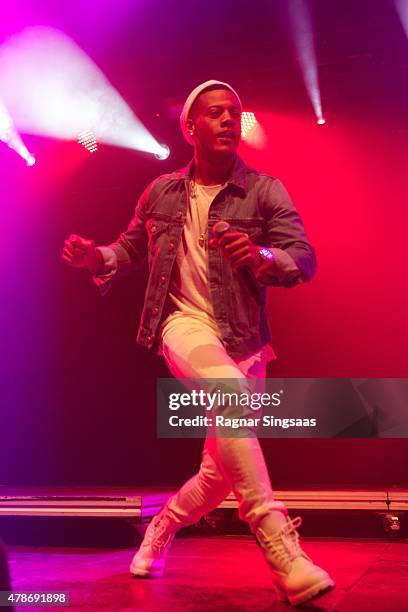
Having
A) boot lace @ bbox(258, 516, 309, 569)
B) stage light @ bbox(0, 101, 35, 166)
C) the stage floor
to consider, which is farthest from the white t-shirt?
stage light @ bbox(0, 101, 35, 166)

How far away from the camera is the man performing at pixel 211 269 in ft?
8.25

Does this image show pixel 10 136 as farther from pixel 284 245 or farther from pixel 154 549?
pixel 154 549

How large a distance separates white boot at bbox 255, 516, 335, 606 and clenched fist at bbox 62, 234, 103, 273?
4.35 feet

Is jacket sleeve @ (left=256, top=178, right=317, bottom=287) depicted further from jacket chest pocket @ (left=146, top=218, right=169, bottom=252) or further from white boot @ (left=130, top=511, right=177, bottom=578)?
white boot @ (left=130, top=511, right=177, bottom=578)

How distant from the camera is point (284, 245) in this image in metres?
2.70

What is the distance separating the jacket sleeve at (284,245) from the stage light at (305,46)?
8.73 feet

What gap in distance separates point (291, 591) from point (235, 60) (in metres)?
4.34

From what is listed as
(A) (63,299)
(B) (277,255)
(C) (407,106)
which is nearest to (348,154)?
(C) (407,106)

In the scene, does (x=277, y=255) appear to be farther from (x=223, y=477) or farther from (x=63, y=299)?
(x=63, y=299)

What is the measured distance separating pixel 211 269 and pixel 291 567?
1.18m

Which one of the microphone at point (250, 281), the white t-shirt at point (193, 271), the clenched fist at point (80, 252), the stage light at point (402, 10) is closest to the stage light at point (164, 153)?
the stage light at point (402, 10)

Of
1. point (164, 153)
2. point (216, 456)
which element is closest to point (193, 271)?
point (216, 456)

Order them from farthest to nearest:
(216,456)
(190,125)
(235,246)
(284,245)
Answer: (190,125), (284,245), (216,456), (235,246)

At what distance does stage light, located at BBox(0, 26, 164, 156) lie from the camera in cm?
577
